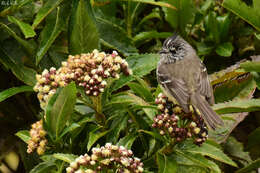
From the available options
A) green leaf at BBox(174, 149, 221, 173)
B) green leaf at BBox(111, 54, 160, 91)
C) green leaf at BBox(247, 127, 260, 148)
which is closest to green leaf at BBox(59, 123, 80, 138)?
green leaf at BBox(111, 54, 160, 91)

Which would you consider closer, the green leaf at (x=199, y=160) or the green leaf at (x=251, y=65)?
the green leaf at (x=199, y=160)

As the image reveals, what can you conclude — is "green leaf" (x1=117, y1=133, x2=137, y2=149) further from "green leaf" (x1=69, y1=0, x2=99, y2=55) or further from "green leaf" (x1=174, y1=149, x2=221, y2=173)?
"green leaf" (x1=69, y1=0, x2=99, y2=55)

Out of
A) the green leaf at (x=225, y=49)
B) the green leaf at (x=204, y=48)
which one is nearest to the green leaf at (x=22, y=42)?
the green leaf at (x=204, y=48)

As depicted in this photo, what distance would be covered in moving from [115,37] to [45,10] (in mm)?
643

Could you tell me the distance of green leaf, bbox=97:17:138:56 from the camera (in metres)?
3.16

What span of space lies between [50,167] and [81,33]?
2.86 feet

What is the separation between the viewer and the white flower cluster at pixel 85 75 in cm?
223

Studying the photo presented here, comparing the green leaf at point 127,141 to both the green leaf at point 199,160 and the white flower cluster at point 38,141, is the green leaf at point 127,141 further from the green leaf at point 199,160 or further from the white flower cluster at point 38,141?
the white flower cluster at point 38,141

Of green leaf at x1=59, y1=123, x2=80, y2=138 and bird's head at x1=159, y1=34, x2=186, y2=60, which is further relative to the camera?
bird's head at x1=159, y1=34, x2=186, y2=60

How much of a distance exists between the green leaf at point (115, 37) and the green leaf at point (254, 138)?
3.73 ft

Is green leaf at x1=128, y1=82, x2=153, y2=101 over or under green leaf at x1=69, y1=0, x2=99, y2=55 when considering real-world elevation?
under

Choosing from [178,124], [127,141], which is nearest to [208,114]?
[178,124]

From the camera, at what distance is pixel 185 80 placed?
9.48 feet

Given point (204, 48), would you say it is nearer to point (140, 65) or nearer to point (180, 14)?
point (180, 14)
